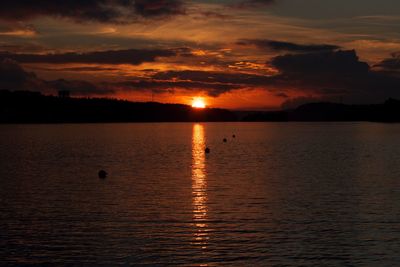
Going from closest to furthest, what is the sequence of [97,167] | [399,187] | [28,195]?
[28,195] → [399,187] → [97,167]

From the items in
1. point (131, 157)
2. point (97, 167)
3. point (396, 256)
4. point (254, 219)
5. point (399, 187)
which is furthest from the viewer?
point (131, 157)

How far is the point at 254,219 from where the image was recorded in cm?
3422

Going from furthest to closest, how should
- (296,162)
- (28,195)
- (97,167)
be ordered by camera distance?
(296,162) < (97,167) < (28,195)

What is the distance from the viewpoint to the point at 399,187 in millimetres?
48281

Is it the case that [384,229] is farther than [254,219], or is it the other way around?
[254,219]

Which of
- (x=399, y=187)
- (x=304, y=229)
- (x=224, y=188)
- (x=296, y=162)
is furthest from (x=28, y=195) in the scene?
(x=296, y=162)

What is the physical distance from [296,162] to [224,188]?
30.4m

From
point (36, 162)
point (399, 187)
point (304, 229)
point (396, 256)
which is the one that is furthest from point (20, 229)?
point (36, 162)

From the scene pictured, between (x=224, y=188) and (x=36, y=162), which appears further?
(x=36, y=162)

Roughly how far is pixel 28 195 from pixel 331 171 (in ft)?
117

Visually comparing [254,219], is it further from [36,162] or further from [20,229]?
[36,162]

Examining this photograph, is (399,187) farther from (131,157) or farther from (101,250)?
(131,157)

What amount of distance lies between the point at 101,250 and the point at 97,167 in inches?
1755

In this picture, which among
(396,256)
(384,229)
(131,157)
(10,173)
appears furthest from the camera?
(131,157)
